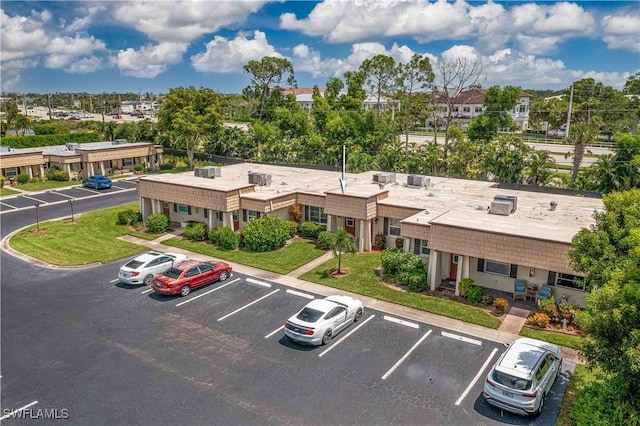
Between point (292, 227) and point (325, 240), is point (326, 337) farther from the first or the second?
point (292, 227)

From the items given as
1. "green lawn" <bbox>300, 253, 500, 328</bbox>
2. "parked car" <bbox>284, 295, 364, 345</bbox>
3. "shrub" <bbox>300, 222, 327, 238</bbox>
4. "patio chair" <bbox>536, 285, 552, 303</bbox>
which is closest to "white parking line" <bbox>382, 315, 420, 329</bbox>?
"green lawn" <bbox>300, 253, 500, 328</bbox>

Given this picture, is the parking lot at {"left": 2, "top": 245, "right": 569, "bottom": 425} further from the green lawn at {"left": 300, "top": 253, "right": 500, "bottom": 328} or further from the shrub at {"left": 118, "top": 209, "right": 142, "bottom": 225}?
the shrub at {"left": 118, "top": 209, "right": 142, "bottom": 225}

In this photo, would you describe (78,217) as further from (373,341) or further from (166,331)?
(373,341)

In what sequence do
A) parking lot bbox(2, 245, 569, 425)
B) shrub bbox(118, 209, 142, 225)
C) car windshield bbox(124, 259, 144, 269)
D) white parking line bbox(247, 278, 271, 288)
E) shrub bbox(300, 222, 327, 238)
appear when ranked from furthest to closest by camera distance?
shrub bbox(118, 209, 142, 225) < shrub bbox(300, 222, 327, 238) < car windshield bbox(124, 259, 144, 269) < white parking line bbox(247, 278, 271, 288) < parking lot bbox(2, 245, 569, 425)

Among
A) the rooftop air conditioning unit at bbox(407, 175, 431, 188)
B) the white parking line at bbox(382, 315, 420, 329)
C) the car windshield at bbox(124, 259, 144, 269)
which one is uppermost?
the rooftop air conditioning unit at bbox(407, 175, 431, 188)

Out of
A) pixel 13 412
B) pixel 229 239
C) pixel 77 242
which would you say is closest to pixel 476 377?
pixel 13 412

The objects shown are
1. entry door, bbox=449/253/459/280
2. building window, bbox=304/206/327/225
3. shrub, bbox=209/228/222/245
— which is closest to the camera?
entry door, bbox=449/253/459/280

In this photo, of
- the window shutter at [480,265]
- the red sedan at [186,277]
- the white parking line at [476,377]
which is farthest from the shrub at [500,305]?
the red sedan at [186,277]

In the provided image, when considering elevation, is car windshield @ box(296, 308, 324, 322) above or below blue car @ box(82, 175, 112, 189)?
below
